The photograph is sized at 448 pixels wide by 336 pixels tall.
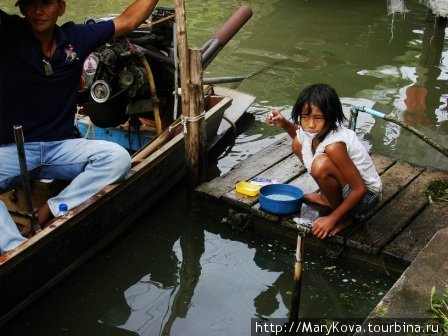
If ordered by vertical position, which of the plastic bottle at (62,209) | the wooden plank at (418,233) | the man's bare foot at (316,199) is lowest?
the wooden plank at (418,233)

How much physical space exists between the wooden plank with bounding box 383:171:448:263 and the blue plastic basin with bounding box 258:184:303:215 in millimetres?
748

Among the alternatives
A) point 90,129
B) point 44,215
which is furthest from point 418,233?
point 90,129

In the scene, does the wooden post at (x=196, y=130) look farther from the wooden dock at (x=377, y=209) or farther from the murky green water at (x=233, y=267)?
the murky green water at (x=233, y=267)

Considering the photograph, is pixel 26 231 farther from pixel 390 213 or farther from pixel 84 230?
pixel 390 213

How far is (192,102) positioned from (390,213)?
1751mm

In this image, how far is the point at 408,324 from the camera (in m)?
2.73

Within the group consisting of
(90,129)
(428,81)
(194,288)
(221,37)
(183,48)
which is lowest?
(194,288)

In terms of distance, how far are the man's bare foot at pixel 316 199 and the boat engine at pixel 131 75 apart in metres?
1.56

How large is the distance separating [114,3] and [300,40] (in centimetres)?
459

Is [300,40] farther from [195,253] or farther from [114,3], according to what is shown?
[195,253]

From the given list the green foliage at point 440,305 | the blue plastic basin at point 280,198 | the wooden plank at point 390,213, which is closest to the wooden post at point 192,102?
the blue plastic basin at point 280,198

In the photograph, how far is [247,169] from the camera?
523 centimetres

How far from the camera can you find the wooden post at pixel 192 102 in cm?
452

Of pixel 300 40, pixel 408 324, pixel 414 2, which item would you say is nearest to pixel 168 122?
pixel 408 324
